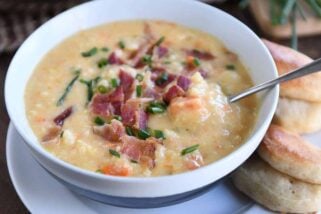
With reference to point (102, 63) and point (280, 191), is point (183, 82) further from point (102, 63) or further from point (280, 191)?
point (280, 191)

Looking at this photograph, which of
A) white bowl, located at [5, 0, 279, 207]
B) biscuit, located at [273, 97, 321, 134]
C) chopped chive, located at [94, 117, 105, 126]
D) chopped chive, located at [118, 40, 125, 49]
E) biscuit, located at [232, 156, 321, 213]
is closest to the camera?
white bowl, located at [5, 0, 279, 207]

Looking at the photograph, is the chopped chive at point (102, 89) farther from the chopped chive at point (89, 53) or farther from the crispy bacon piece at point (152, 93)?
the chopped chive at point (89, 53)

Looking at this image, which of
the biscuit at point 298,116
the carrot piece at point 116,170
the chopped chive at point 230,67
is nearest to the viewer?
the carrot piece at point 116,170

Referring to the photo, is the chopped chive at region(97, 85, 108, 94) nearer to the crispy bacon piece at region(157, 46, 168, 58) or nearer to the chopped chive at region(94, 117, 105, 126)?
the chopped chive at region(94, 117, 105, 126)

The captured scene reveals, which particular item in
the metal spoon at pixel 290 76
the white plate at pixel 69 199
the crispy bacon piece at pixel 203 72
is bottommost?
the white plate at pixel 69 199

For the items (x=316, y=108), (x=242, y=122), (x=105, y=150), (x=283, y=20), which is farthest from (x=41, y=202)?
(x=283, y=20)

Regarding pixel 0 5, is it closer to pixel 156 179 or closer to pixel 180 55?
pixel 180 55

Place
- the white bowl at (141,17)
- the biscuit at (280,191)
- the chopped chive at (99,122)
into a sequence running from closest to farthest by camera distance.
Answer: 1. the white bowl at (141,17)
2. the biscuit at (280,191)
3. the chopped chive at (99,122)

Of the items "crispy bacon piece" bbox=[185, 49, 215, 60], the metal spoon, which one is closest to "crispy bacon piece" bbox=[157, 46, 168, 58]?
"crispy bacon piece" bbox=[185, 49, 215, 60]

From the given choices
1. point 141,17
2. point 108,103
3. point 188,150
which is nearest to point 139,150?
point 188,150

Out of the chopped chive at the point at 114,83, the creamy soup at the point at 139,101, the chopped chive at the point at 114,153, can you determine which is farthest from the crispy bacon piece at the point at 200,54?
the chopped chive at the point at 114,153
